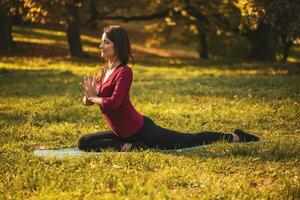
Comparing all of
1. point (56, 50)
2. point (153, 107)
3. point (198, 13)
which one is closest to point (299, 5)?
point (153, 107)

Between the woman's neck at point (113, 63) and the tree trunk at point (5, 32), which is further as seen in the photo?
the tree trunk at point (5, 32)

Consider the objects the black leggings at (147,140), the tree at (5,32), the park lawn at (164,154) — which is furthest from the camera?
the tree at (5,32)

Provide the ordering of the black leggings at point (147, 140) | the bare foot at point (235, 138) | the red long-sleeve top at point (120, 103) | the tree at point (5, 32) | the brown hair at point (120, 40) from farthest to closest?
the tree at point (5, 32) < the bare foot at point (235, 138) < the black leggings at point (147, 140) < the brown hair at point (120, 40) < the red long-sleeve top at point (120, 103)

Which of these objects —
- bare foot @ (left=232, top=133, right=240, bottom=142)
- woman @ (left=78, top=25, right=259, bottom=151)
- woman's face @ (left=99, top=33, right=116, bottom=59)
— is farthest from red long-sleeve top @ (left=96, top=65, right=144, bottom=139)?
bare foot @ (left=232, top=133, right=240, bottom=142)

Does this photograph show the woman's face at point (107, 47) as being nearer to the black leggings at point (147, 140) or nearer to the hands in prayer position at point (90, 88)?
the hands in prayer position at point (90, 88)

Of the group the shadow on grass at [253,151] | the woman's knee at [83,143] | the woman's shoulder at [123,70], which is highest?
the woman's shoulder at [123,70]

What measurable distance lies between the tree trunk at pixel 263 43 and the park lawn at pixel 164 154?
12822 mm

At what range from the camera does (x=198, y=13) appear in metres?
35.3

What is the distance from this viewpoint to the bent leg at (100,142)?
29.1ft

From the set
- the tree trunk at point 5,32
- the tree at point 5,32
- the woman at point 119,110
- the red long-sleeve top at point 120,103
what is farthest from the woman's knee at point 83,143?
the tree trunk at point 5,32

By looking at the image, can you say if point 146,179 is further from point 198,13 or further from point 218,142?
point 198,13

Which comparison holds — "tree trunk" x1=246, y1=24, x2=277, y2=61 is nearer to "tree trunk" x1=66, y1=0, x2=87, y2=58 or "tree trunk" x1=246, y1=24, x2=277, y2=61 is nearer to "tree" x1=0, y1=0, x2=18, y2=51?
"tree trunk" x1=66, y1=0, x2=87, y2=58

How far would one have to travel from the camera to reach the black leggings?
8836 mm

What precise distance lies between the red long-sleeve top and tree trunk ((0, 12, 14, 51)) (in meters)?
24.7
